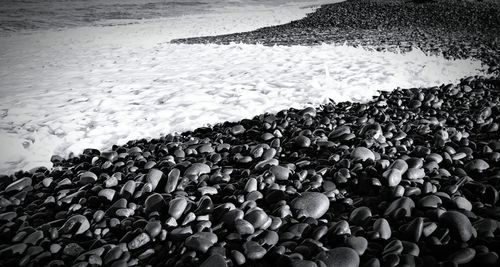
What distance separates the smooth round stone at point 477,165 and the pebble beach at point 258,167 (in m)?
0.01

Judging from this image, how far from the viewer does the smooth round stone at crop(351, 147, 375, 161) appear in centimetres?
301

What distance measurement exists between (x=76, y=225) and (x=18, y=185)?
115 centimetres

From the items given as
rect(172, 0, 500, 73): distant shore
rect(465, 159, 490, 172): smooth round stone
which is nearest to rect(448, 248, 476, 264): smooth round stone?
rect(465, 159, 490, 172): smooth round stone

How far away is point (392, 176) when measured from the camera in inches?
102

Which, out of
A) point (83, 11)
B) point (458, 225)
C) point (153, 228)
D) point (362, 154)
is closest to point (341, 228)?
point (458, 225)

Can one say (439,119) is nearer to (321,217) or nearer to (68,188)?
(321,217)

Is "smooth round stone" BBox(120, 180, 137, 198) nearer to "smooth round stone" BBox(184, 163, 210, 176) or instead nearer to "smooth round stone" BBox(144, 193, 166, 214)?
"smooth round stone" BBox(144, 193, 166, 214)

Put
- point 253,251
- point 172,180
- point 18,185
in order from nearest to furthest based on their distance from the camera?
point 253,251
point 172,180
point 18,185

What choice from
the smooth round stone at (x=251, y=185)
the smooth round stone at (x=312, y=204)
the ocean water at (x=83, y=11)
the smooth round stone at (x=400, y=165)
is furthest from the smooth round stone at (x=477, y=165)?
the ocean water at (x=83, y=11)

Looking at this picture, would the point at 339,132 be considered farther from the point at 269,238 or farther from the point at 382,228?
the point at 269,238

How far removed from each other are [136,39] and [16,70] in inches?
197

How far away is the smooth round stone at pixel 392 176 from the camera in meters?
2.58

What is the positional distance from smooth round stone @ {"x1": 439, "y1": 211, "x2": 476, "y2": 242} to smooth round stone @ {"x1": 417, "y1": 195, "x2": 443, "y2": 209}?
0.20 m

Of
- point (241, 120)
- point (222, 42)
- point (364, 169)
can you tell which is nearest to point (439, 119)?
point (364, 169)
